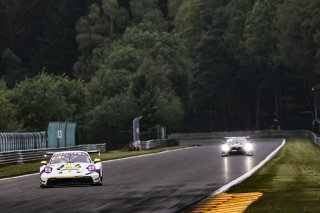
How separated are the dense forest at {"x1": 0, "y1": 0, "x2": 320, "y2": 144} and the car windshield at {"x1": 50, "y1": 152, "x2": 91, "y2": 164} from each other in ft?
254

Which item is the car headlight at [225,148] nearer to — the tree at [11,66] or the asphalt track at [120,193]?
the asphalt track at [120,193]

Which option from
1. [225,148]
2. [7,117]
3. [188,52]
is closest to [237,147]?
[225,148]

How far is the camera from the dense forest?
118 meters

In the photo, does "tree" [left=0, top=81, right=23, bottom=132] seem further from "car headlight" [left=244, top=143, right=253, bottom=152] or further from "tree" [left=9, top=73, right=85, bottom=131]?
"car headlight" [left=244, top=143, right=253, bottom=152]

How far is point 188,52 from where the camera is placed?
479ft

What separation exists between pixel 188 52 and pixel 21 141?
307ft

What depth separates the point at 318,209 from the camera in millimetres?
18016

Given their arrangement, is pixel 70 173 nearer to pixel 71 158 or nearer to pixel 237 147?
pixel 71 158

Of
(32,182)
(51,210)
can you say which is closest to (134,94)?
(32,182)

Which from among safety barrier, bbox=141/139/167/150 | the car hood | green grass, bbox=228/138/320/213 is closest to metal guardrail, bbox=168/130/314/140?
safety barrier, bbox=141/139/167/150

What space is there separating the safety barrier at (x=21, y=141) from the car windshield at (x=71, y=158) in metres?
20.7

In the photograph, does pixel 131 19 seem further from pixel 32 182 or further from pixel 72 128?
pixel 32 182

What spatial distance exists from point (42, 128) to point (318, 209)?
64403mm

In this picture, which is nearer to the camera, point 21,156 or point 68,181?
point 68,181
